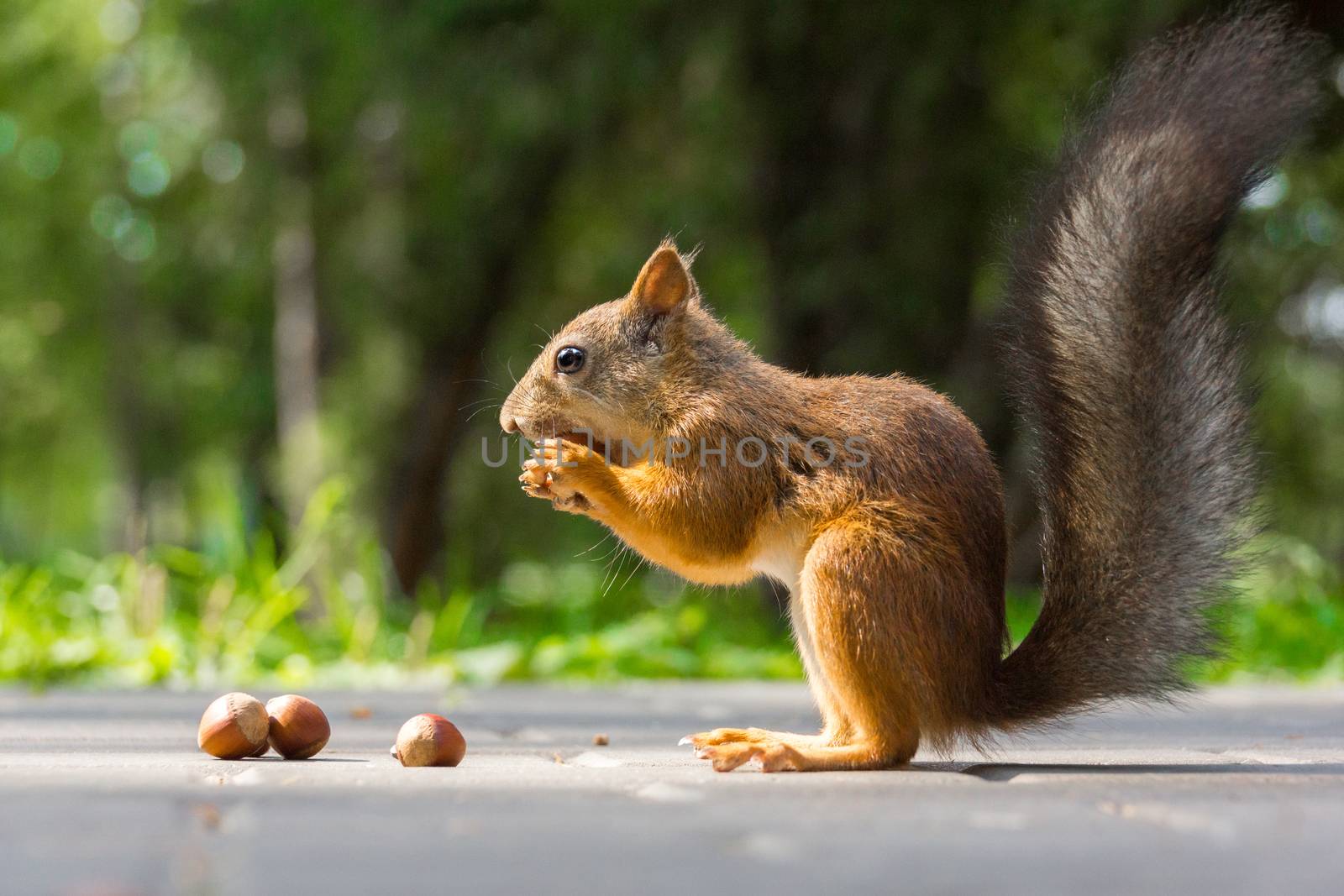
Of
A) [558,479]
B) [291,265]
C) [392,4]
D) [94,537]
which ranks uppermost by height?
[94,537]

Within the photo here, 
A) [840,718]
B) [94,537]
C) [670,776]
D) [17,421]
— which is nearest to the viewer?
[670,776]

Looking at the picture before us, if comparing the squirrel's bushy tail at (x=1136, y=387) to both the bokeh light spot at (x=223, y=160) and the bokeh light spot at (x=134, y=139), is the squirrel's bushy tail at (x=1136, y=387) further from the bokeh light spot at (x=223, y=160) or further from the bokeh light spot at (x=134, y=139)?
the bokeh light spot at (x=134, y=139)

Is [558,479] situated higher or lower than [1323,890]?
higher

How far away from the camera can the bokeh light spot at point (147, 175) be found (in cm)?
988

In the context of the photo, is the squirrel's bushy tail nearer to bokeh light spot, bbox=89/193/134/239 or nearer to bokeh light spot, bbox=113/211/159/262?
bokeh light spot, bbox=113/211/159/262

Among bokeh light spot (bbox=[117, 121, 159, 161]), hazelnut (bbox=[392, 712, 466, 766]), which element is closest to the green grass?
hazelnut (bbox=[392, 712, 466, 766])

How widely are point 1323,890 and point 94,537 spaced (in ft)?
84.3

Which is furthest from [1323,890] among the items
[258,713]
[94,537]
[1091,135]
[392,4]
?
[94,537]

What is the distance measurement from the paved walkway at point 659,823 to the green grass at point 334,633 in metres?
1.95

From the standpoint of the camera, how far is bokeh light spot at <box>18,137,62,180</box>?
1171 centimetres

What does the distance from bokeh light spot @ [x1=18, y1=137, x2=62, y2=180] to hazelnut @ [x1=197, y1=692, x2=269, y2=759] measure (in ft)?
36.5

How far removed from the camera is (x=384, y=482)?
671cm

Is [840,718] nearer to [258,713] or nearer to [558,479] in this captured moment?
[558,479]

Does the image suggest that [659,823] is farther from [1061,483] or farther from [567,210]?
[567,210]
